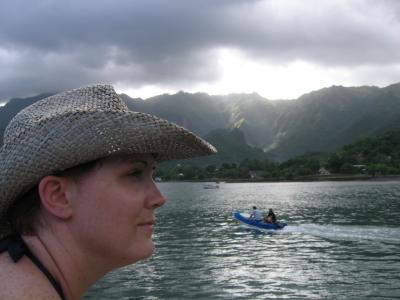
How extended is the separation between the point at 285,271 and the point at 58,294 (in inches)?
1103

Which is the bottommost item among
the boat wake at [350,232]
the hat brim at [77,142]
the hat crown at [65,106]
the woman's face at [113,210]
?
the boat wake at [350,232]

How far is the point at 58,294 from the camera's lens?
194 centimetres

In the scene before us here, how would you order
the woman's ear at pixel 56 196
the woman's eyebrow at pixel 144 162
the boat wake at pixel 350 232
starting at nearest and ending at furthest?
the woman's ear at pixel 56 196 → the woman's eyebrow at pixel 144 162 → the boat wake at pixel 350 232

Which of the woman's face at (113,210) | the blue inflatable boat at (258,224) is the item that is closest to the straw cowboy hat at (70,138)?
the woman's face at (113,210)

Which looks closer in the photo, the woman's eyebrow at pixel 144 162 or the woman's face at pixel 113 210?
the woman's face at pixel 113 210

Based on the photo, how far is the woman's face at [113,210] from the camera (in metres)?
2.14

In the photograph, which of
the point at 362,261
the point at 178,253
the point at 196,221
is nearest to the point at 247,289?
the point at 362,261

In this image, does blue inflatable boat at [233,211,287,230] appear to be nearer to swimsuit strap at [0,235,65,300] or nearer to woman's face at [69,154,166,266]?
woman's face at [69,154,166,266]

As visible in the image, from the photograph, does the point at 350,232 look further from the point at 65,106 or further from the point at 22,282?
the point at 22,282

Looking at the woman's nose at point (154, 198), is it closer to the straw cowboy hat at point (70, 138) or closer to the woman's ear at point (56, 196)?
the straw cowboy hat at point (70, 138)

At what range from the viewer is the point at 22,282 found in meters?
1.84

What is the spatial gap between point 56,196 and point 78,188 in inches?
4.4

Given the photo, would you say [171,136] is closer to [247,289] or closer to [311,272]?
[247,289]

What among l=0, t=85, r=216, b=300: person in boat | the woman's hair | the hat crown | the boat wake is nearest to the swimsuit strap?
l=0, t=85, r=216, b=300: person in boat
